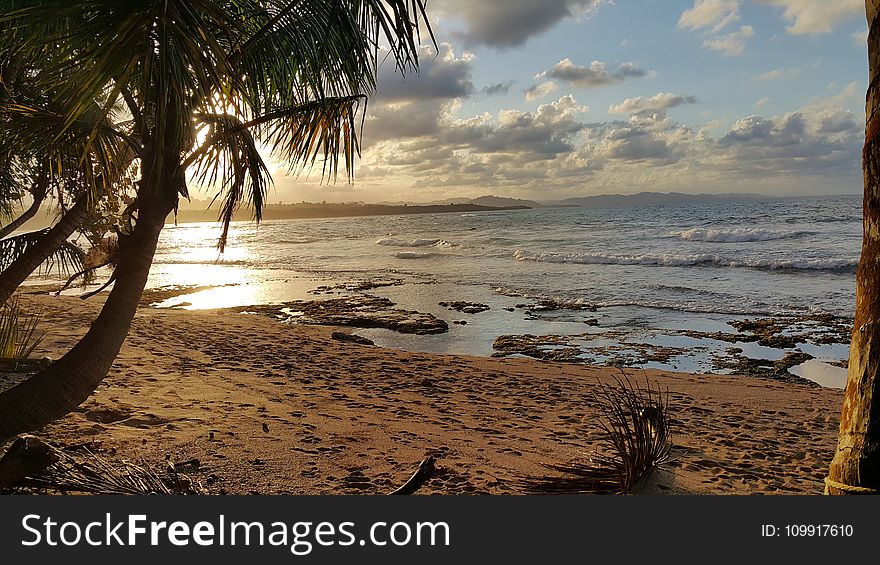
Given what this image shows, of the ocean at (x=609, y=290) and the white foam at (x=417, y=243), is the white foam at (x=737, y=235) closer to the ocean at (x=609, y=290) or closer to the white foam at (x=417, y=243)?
the ocean at (x=609, y=290)

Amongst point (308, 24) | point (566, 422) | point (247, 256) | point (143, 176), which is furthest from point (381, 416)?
point (247, 256)

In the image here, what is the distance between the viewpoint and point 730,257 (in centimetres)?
2956

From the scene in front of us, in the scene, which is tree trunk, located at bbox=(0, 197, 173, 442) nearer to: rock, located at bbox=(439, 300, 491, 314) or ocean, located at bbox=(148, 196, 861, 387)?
ocean, located at bbox=(148, 196, 861, 387)

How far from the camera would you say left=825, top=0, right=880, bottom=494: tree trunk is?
256cm

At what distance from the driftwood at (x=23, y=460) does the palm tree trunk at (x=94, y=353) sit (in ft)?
2.70

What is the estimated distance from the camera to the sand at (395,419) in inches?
194

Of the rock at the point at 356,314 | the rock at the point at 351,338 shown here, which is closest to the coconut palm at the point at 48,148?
the rock at the point at 351,338

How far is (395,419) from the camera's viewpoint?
7.03m

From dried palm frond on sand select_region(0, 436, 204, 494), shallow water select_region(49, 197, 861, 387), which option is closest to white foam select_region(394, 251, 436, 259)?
shallow water select_region(49, 197, 861, 387)

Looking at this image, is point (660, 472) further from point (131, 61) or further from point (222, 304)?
point (222, 304)

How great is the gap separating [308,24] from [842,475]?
4.21m

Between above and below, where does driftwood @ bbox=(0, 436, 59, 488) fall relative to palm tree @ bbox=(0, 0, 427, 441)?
below

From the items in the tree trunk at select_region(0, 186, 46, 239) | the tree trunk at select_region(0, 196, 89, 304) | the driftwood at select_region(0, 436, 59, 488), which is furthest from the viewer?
the tree trunk at select_region(0, 186, 46, 239)

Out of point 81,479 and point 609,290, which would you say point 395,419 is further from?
point 609,290
